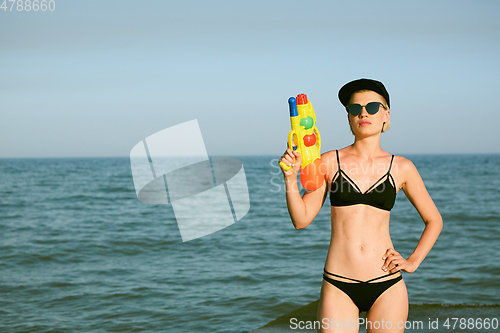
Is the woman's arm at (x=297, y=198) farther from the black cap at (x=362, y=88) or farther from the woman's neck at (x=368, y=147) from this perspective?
the black cap at (x=362, y=88)

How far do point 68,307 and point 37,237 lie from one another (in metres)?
7.28

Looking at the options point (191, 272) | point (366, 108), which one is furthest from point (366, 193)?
point (191, 272)

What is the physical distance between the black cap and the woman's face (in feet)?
0.08

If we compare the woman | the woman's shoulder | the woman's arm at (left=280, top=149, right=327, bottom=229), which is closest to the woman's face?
the woman

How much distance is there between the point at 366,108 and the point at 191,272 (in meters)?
8.21

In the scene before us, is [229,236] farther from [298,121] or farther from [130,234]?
[298,121]

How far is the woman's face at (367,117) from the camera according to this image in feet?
9.48

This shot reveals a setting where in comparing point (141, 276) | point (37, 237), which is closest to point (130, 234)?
point (37, 237)

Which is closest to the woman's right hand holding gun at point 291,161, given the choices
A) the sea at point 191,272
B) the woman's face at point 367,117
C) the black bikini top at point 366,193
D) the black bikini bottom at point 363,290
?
the black bikini top at point 366,193

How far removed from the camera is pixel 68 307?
830cm

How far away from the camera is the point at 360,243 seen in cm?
288

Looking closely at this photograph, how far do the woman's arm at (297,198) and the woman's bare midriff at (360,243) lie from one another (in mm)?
162

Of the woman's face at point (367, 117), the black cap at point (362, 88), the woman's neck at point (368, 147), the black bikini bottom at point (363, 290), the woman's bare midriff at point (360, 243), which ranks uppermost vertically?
the black cap at point (362, 88)

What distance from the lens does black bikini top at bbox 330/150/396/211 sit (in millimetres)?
2885
